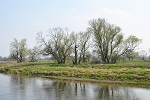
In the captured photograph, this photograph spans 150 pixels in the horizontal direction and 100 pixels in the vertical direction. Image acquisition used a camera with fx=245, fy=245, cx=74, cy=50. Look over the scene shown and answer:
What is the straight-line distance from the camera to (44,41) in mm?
66938

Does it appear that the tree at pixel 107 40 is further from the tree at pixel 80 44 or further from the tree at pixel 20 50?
the tree at pixel 20 50

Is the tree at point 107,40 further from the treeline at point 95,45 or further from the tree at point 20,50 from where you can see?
the tree at point 20,50

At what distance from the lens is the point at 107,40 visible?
204 ft

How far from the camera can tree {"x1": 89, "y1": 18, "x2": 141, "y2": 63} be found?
204 feet

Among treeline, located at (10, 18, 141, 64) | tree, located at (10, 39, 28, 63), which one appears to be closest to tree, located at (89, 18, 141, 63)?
treeline, located at (10, 18, 141, 64)

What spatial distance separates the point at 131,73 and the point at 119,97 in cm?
1451

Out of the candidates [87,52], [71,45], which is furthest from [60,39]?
[87,52]

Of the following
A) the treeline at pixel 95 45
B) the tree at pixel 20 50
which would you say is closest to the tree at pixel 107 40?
the treeline at pixel 95 45

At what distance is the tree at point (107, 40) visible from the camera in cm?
6208

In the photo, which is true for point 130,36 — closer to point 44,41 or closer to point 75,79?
point 44,41

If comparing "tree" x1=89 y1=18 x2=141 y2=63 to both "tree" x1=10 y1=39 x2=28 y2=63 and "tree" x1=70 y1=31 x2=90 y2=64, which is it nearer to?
"tree" x1=70 y1=31 x2=90 y2=64

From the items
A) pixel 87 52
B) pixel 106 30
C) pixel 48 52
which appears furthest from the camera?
pixel 87 52

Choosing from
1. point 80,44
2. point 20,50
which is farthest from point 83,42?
point 20,50

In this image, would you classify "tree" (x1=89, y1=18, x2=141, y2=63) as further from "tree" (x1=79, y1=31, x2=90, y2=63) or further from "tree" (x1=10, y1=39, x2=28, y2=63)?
"tree" (x1=10, y1=39, x2=28, y2=63)
